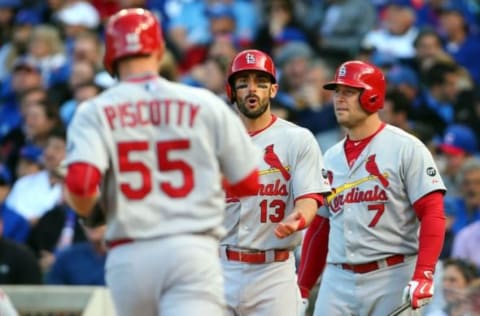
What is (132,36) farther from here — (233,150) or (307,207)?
(307,207)

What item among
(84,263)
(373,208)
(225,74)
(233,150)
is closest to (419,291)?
(373,208)

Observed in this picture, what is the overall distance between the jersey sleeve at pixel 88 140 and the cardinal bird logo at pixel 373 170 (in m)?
2.37

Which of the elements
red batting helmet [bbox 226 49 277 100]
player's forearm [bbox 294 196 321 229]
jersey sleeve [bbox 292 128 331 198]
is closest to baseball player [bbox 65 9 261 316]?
player's forearm [bbox 294 196 321 229]

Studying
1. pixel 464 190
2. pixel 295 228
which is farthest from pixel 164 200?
pixel 464 190

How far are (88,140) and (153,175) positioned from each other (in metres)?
0.32

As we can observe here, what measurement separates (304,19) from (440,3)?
62.9 inches

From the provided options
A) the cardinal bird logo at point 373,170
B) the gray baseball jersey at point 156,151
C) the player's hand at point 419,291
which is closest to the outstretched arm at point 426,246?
the player's hand at point 419,291

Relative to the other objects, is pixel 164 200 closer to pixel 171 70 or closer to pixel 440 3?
pixel 171 70

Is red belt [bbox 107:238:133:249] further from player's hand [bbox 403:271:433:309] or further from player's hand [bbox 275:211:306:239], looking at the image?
player's hand [bbox 403:271:433:309]

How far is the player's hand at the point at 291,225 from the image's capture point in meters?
7.45

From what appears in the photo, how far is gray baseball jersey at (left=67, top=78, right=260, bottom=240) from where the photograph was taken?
6.48 metres

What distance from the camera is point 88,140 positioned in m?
6.43

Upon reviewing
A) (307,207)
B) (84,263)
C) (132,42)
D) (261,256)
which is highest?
(132,42)

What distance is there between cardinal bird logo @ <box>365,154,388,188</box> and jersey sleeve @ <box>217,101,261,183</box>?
6.07 feet
